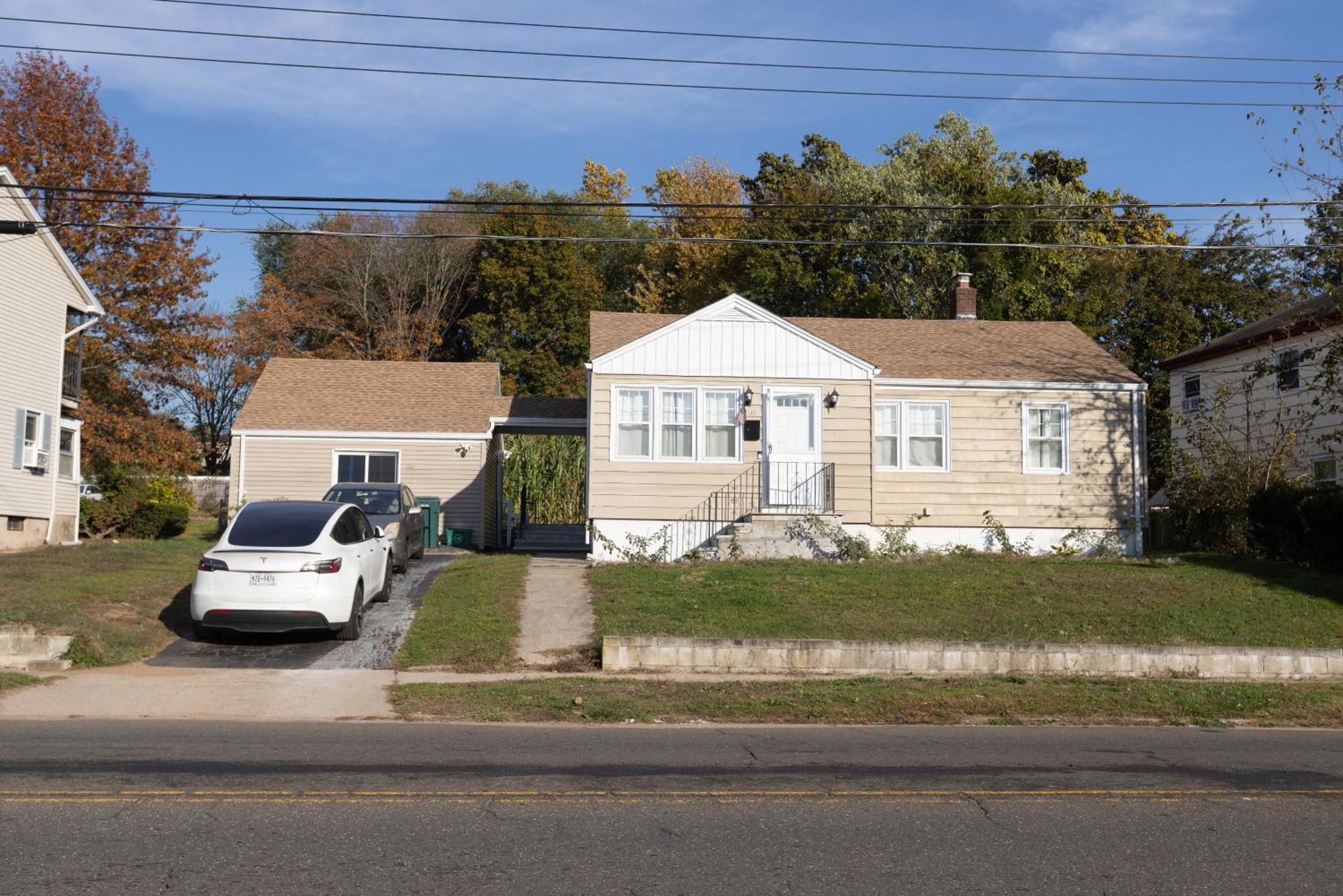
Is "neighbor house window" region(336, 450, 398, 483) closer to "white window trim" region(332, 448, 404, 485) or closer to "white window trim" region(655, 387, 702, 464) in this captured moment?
"white window trim" region(332, 448, 404, 485)

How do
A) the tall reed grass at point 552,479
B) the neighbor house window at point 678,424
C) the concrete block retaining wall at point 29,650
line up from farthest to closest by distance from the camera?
the tall reed grass at point 552,479 → the neighbor house window at point 678,424 → the concrete block retaining wall at point 29,650

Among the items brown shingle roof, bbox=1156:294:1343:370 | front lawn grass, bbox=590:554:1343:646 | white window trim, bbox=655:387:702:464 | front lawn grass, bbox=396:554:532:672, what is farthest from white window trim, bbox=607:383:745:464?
brown shingle roof, bbox=1156:294:1343:370

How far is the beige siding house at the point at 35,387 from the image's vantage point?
25625 millimetres

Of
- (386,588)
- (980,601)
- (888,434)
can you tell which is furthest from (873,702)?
(888,434)

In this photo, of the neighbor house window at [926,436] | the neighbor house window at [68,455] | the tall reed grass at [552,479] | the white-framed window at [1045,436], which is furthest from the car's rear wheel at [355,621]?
the tall reed grass at [552,479]

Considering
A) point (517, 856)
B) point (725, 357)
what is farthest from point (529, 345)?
point (517, 856)

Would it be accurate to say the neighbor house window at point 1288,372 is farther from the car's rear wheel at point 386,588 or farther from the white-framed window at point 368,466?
the car's rear wheel at point 386,588

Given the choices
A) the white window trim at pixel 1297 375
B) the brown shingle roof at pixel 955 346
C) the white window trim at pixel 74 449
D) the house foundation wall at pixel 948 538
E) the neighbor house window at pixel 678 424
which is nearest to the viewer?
the house foundation wall at pixel 948 538

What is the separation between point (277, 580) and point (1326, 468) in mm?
25488

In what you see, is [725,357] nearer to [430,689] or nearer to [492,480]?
[492,480]

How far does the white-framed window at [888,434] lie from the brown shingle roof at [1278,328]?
29.0 feet

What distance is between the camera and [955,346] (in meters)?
25.9

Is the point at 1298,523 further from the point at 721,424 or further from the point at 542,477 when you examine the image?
the point at 542,477

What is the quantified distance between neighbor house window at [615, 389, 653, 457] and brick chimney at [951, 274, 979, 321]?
1020cm
